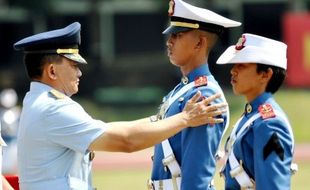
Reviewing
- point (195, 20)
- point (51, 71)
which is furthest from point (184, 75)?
point (51, 71)

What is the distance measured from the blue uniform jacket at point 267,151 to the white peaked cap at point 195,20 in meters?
0.56

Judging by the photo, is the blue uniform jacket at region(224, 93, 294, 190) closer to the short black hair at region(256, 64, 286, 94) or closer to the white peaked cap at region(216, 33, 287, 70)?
the short black hair at region(256, 64, 286, 94)

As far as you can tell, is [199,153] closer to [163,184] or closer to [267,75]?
[163,184]

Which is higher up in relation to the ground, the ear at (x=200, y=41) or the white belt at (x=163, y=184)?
the ear at (x=200, y=41)

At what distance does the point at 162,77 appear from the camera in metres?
30.5

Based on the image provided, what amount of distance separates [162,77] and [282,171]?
25273 mm

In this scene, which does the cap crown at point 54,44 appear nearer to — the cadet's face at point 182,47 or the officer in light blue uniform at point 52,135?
the officer in light blue uniform at point 52,135

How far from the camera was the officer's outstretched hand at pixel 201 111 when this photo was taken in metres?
5.42

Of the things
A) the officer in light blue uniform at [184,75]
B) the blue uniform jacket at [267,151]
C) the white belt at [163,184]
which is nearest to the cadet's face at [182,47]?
the officer in light blue uniform at [184,75]

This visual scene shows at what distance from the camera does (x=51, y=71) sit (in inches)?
217

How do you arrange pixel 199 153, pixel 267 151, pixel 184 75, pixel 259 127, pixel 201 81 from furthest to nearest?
pixel 184 75, pixel 201 81, pixel 199 153, pixel 259 127, pixel 267 151

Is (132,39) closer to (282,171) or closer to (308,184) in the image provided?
(308,184)

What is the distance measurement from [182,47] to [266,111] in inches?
26.0

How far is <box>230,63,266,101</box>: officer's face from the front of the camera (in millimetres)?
5586
